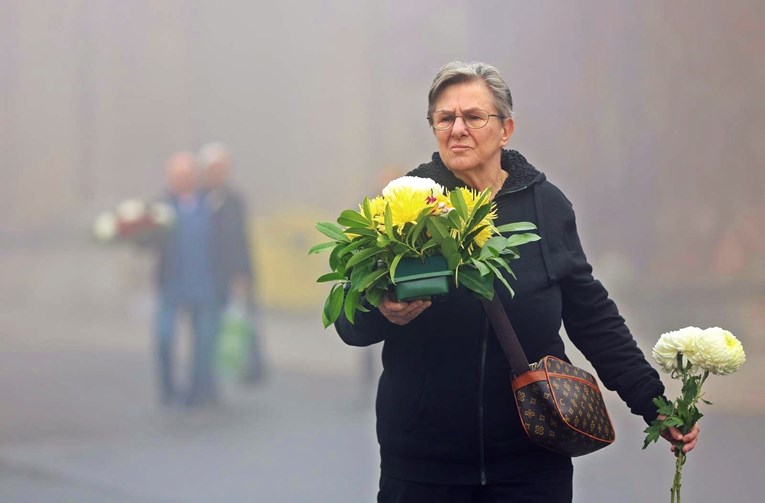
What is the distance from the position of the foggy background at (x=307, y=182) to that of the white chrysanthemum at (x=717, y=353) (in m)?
2.43

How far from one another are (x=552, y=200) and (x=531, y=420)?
54 cm

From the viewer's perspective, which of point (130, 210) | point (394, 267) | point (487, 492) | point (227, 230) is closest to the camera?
point (394, 267)

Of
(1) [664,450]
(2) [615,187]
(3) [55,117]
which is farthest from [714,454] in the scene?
(3) [55,117]

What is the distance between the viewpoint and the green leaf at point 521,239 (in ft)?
7.76

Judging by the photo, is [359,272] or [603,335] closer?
[359,272]

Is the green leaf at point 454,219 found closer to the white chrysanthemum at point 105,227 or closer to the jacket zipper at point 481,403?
the jacket zipper at point 481,403

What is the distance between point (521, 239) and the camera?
7.83ft

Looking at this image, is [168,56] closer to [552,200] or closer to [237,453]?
[237,453]

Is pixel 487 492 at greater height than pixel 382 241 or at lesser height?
lesser

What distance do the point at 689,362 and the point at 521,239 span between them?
542 millimetres

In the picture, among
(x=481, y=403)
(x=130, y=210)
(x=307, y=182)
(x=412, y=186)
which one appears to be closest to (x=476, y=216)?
(x=412, y=186)

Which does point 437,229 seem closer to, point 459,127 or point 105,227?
point 459,127

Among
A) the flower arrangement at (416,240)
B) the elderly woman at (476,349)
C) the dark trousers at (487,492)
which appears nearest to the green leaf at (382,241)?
the flower arrangement at (416,240)

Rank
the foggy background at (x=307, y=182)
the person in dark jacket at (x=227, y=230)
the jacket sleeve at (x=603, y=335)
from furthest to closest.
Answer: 1. the person in dark jacket at (x=227, y=230)
2. the foggy background at (x=307, y=182)
3. the jacket sleeve at (x=603, y=335)
